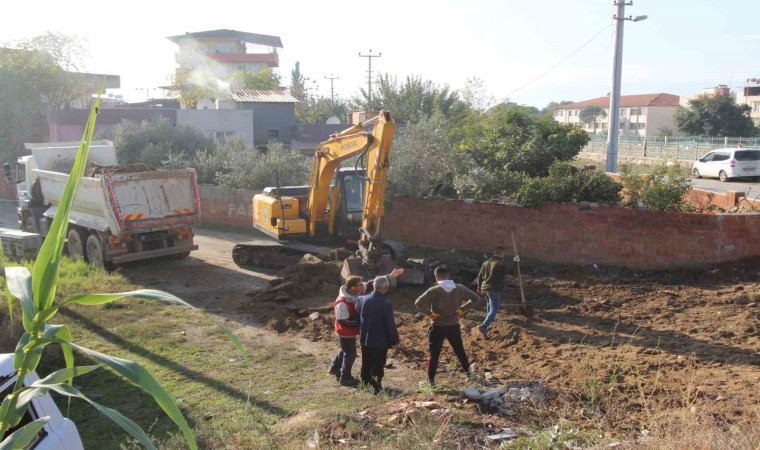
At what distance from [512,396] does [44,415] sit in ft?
16.1

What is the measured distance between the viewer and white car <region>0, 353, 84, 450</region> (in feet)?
13.1

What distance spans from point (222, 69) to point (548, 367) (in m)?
81.1

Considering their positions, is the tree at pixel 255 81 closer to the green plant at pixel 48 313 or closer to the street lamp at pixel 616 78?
the street lamp at pixel 616 78

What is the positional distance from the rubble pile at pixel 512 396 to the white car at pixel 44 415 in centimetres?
447

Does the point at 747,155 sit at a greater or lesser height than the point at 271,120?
lesser

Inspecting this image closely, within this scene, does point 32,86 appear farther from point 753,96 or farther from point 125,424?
point 753,96

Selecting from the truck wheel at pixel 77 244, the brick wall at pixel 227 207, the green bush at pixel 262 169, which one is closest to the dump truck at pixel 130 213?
the truck wheel at pixel 77 244

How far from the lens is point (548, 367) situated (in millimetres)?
8883

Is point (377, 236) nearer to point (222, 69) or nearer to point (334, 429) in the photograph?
point (334, 429)

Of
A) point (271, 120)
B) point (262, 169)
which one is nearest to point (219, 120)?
point (271, 120)

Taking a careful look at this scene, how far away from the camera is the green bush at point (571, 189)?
15.3m

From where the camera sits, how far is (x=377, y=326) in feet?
26.2

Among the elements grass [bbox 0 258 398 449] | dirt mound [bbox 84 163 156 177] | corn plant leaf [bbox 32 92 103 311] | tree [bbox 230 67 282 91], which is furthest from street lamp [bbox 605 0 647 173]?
tree [bbox 230 67 282 91]

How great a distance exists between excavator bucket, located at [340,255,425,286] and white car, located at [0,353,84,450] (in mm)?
8412
